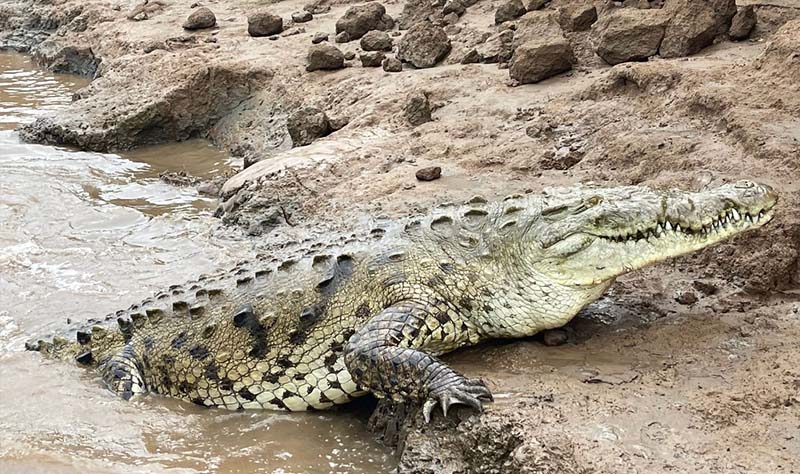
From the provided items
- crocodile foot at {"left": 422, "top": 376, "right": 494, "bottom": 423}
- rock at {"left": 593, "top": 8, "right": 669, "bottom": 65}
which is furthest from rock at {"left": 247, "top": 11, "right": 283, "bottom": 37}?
crocodile foot at {"left": 422, "top": 376, "right": 494, "bottom": 423}

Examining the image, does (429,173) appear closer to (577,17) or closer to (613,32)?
(613,32)

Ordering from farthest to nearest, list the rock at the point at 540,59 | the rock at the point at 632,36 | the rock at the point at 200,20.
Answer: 1. the rock at the point at 200,20
2. the rock at the point at 540,59
3. the rock at the point at 632,36

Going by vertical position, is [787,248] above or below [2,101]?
above

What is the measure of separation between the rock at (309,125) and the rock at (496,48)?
5.90ft

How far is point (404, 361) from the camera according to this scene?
4.03m

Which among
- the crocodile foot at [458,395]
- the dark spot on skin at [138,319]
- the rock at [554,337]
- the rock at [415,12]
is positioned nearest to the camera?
the crocodile foot at [458,395]

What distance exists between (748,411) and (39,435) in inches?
132

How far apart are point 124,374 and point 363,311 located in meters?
1.56

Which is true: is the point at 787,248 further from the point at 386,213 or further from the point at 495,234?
the point at 386,213

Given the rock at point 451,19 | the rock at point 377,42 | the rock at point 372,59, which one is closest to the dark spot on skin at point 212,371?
the rock at point 372,59

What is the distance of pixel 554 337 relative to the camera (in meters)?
4.44

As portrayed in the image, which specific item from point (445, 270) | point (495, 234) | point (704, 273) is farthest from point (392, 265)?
point (704, 273)

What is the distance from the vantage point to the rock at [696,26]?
750 centimetres

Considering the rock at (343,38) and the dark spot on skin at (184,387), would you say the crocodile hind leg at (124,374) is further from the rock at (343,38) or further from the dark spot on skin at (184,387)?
the rock at (343,38)
